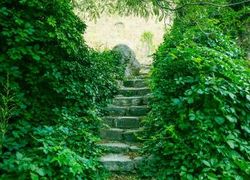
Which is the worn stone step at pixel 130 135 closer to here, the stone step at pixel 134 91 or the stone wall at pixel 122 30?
the stone step at pixel 134 91

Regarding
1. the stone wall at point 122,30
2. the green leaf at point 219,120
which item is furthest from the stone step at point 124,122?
the stone wall at point 122,30

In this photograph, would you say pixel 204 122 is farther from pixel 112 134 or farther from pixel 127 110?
pixel 127 110

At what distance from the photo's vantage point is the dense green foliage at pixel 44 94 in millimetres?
3426

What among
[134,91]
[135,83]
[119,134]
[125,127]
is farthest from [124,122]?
[135,83]

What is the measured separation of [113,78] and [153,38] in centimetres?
761

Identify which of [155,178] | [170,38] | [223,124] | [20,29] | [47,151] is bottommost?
[155,178]

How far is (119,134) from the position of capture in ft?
17.5

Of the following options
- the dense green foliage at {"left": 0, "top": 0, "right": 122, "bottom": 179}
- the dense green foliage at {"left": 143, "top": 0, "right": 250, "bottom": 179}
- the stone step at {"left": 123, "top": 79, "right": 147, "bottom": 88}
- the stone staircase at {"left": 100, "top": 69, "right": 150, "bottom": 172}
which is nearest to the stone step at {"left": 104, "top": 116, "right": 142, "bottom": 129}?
the stone staircase at {"left": 100, "top": 69, "right": 150, "bottom": 172}

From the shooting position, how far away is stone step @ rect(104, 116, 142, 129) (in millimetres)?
5618

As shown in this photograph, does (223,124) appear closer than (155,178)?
Yes

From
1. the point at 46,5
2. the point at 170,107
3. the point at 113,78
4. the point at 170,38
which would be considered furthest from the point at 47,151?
the point at 113,78

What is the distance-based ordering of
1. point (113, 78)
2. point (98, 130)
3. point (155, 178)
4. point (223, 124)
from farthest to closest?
1. point (113, 78)
2. point (98, 130)
3. point (155, 178)
4. point (223, 124)

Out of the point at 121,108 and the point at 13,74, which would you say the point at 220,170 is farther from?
the point at 121,108

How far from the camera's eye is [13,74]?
161 inches
